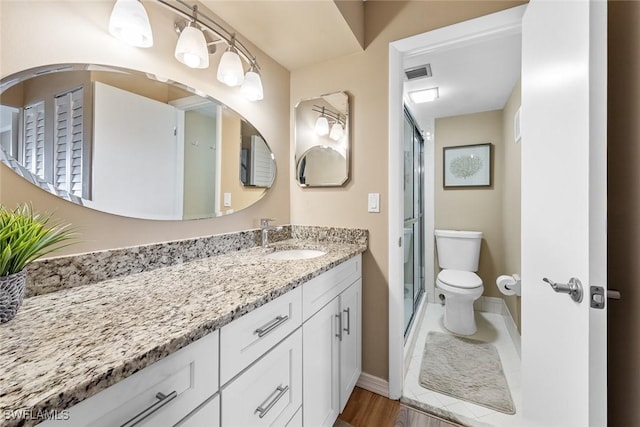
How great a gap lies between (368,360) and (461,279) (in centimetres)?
125

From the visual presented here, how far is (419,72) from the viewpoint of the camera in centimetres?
204

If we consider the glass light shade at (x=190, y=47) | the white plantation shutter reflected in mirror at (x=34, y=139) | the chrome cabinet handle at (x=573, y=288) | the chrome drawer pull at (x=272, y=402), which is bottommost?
the chrome drawer pull at (x=272, y=402)

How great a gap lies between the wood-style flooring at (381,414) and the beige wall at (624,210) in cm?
78

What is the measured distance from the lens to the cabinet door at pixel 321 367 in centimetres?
105

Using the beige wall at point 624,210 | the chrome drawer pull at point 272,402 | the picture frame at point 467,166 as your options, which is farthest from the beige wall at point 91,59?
the picture frame at point 467,166

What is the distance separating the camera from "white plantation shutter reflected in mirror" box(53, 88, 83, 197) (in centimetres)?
85

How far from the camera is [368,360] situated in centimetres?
163

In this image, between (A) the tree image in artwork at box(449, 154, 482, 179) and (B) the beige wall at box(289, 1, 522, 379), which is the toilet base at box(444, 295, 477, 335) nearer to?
(B) the beige wall at box(289, 1, 522, 379)

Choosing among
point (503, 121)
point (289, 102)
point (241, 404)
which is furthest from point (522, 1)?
point (241, 404)

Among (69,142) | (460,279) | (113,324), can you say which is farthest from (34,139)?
(460,279)

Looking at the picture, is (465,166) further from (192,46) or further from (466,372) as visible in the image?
(192,46)

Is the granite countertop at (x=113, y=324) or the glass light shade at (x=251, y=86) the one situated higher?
the glass light shade at (x=251, y=86)

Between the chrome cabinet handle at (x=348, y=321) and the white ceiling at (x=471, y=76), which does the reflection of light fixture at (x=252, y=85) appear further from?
the chrome cabinet handle at (x=348, y=321)

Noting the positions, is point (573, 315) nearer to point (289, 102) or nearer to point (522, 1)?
point (522, 1)
